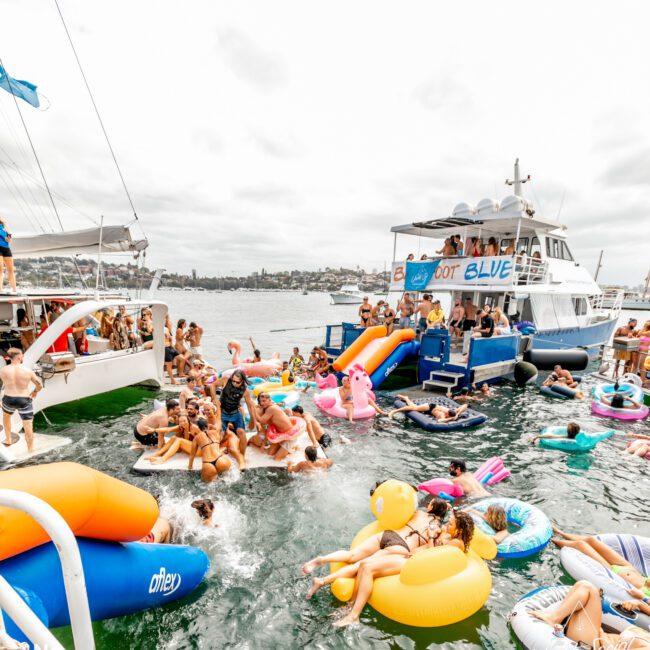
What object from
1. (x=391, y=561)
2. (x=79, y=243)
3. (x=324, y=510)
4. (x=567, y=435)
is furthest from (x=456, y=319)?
(x=79, y=243)

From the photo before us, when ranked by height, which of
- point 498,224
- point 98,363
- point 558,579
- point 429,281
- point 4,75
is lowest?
point 558,579

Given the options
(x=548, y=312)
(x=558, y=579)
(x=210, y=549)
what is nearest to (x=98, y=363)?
(x=210, y=549)

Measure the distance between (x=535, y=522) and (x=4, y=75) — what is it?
56.3ft

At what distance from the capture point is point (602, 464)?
8.38 m

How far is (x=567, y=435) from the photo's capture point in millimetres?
9148

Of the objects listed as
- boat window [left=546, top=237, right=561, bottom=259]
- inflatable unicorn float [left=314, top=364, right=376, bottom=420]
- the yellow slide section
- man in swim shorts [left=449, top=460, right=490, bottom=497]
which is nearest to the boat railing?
boat window [left=546, top=237, right=561, bottom=259]

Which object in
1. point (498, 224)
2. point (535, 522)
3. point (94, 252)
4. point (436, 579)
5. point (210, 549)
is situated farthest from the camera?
point (498, 224)

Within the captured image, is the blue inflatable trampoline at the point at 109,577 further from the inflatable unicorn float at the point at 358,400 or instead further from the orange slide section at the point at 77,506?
the inflatable unicorn float at the point at 358,400

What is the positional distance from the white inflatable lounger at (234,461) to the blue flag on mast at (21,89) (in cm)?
1191

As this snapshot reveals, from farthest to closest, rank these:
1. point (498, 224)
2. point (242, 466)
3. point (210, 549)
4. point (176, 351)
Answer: point (498, 224), point (176, 351), point (242, 466), point (210, 549)

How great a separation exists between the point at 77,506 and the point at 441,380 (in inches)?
450

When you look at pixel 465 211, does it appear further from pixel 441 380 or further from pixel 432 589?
pixel 432 589

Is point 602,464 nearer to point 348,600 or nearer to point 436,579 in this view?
point 436,579

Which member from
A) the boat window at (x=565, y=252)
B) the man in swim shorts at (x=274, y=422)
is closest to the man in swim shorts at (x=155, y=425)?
the man in swim shorts at (x=274, y=422)
